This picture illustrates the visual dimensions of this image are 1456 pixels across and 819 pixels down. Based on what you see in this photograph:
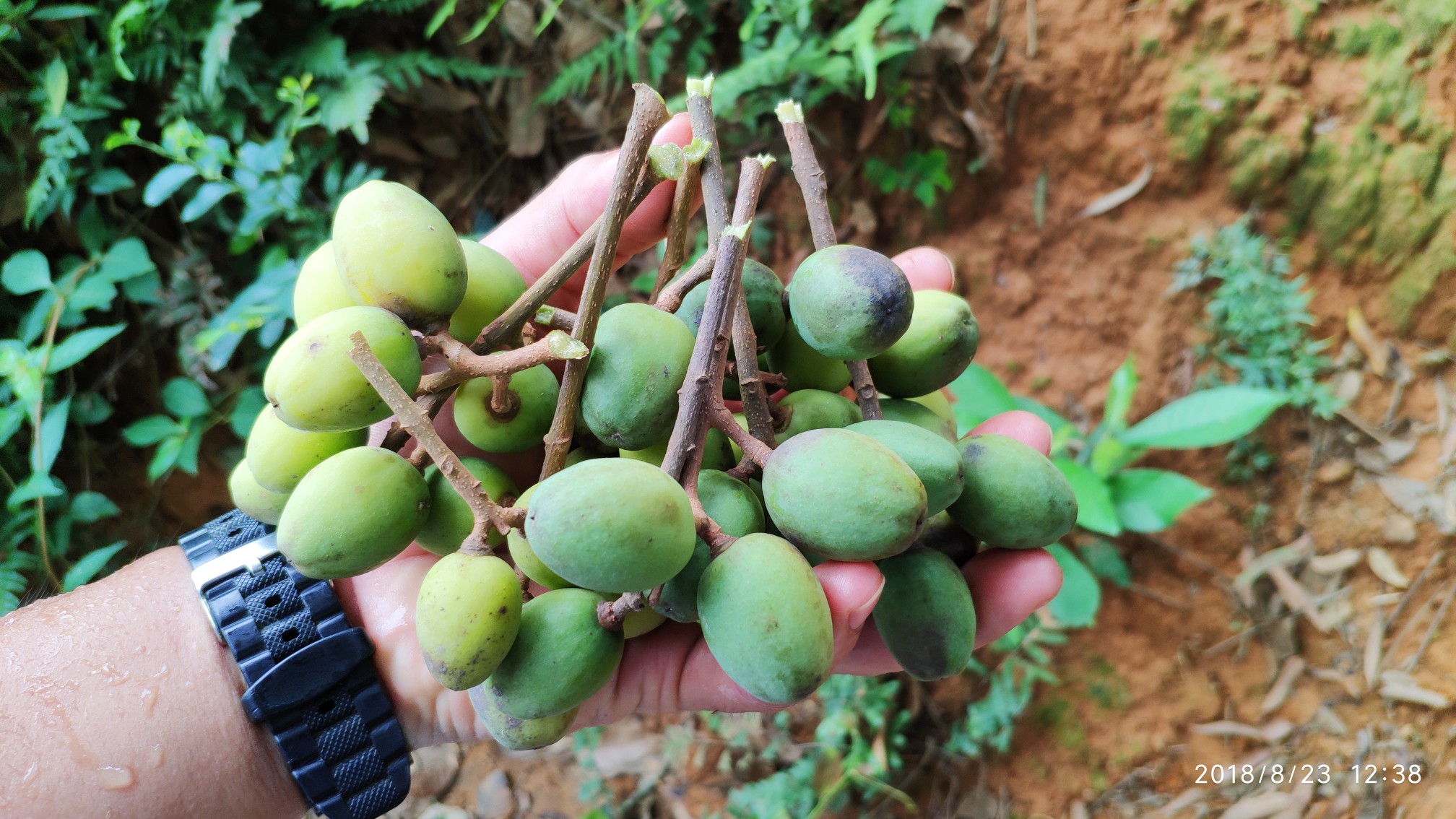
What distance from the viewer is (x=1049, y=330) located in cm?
330

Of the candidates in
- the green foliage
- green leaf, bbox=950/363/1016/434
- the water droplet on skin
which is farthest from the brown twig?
the green foliage

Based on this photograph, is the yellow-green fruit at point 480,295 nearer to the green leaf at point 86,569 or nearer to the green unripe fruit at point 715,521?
the green unripe fruit at point 715,521

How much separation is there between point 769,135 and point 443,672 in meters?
2.41

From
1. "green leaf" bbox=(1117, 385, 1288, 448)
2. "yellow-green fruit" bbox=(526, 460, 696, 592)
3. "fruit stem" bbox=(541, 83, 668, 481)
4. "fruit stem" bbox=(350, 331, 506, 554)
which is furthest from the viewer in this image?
"green leaf" bbox=(1117, 385, 1288, 448)

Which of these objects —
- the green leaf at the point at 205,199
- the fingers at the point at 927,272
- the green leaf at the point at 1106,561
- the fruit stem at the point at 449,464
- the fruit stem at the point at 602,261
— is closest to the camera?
the fruit stem at the point at 449,464

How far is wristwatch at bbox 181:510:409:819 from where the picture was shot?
5.70ft

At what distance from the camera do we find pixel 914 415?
162cm

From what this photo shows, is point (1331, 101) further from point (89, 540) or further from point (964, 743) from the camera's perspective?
point (89, 540)

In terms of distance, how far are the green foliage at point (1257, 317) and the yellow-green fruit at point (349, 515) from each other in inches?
115

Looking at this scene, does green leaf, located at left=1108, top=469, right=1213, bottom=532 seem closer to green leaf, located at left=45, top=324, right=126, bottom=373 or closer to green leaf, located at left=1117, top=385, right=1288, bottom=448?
green leaf, located at left=1117, top=385, right=1288, bottom=448

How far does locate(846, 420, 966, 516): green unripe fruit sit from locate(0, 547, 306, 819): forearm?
1476mm

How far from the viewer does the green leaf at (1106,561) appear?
2961mm

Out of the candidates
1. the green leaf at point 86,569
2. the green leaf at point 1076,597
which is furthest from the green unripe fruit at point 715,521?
the green leaf at point 86,569

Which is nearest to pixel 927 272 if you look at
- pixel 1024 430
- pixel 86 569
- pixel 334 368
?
pixel 1024 430
